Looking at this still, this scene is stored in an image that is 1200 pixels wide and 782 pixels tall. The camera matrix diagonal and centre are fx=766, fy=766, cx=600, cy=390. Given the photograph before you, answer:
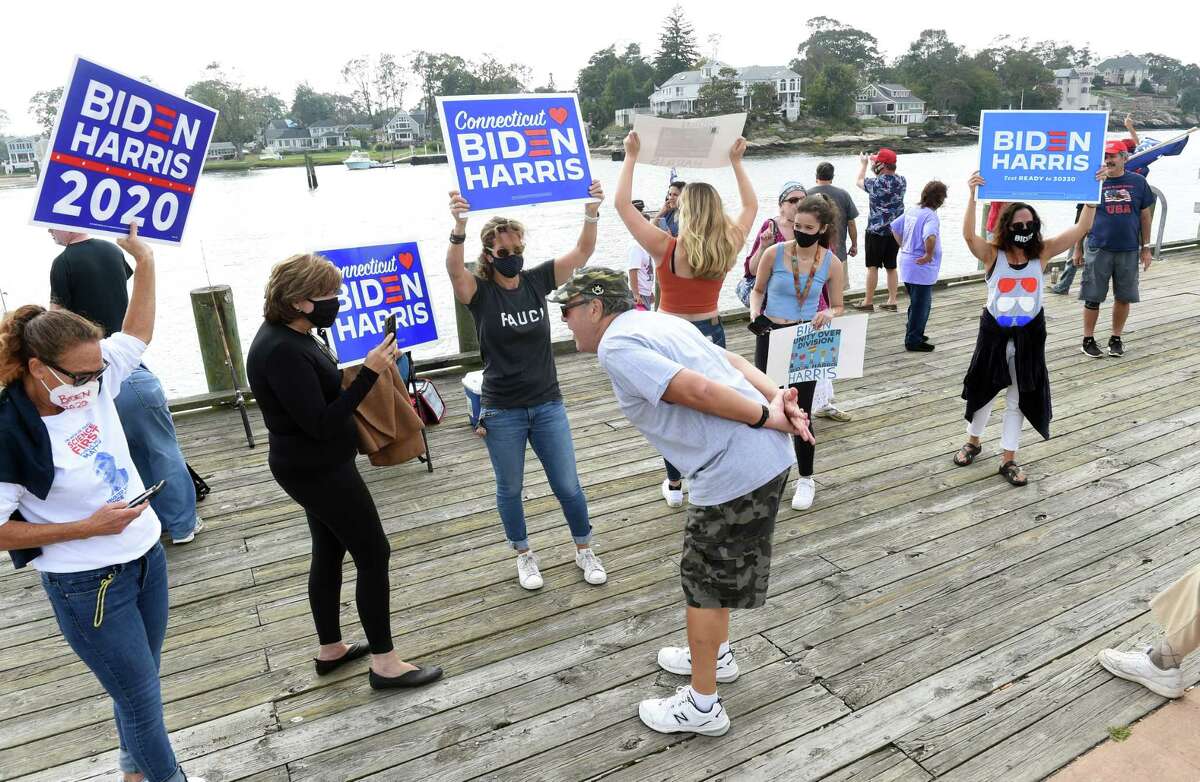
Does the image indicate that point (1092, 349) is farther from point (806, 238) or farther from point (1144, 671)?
point (1144, 671)

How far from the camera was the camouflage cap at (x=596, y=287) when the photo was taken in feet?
7.75

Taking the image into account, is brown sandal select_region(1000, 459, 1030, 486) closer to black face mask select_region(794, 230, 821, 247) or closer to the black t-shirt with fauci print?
black face mask select_region(794, 230, 821, 247)

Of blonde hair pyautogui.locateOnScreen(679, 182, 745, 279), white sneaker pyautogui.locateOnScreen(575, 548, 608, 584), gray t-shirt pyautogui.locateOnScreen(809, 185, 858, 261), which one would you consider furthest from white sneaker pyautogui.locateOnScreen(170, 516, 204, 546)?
gray t-shirt pyautogui.locateOnScreen(809, 185, 858, 261)

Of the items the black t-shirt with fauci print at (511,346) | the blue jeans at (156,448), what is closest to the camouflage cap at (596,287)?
the black t-shirt with fauci print at (511,346)

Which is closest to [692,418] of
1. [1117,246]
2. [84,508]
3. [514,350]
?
[514,350]

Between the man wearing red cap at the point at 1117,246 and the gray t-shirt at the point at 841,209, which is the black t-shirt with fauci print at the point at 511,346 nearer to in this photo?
the gray t-shirt at the point at 841,209

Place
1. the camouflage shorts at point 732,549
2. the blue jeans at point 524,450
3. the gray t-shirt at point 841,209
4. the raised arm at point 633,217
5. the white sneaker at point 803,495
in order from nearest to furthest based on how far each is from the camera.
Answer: the camouflage shorts at point 732,549 < the blue jeans at point 524,450 < the raised arm at point 633,217 < the white sneaker at point 803,495 < the gray t-shirt at point 841,209

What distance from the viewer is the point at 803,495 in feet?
14.0

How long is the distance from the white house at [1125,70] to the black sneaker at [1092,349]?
141944 millimetres

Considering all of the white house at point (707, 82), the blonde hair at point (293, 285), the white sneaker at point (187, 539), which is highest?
the white house at point (707, 82)

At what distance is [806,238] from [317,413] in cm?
271

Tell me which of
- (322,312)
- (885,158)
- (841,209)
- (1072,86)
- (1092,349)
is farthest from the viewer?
(1072,86)

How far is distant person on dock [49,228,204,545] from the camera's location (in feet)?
12.0

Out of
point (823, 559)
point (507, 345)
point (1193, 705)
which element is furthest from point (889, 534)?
point (507, 345)
